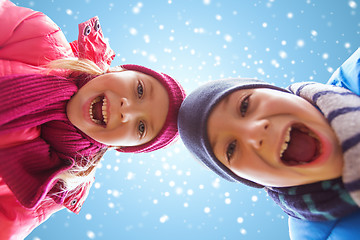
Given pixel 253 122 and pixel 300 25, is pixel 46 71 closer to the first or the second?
pixel 253 122

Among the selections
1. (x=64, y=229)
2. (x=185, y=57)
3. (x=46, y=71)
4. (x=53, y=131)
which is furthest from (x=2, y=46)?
(x=64, y=229)

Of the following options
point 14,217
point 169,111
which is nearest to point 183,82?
point 169,111

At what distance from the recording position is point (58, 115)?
0.99 metres

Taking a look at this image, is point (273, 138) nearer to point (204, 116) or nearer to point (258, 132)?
point (258, 132)

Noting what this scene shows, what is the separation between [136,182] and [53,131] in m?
0.73

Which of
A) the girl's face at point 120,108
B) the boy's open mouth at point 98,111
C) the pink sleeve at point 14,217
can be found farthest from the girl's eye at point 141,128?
the pink sleeve at point 14,217

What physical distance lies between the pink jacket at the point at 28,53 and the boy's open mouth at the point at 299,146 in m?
0.76

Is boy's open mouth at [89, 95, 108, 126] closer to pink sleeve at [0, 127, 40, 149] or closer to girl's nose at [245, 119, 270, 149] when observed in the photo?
pink sleeve at [0, 127, 40, 149]

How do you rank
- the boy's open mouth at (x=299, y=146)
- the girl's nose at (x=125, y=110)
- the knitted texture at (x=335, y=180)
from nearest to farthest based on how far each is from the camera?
the knitted texture at (x=335, y=180) → the boy's open mouth at (x=299, y=146) → the girl's nose at (x=125, y=110)

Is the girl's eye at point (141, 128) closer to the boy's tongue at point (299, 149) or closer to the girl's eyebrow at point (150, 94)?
the girl's eyebrow at point (150, 94)

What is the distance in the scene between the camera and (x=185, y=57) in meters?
1.60

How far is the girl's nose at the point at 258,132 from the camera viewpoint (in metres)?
0.76

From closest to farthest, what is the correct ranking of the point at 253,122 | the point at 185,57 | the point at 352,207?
the point at 352,207, the point at 253,122, the point at 185,57

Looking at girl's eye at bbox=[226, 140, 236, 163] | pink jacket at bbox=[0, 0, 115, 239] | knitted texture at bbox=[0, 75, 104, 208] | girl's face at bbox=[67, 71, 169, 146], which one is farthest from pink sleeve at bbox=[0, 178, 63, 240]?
girl's eye at bbox=[226, 140, 236, 163]
